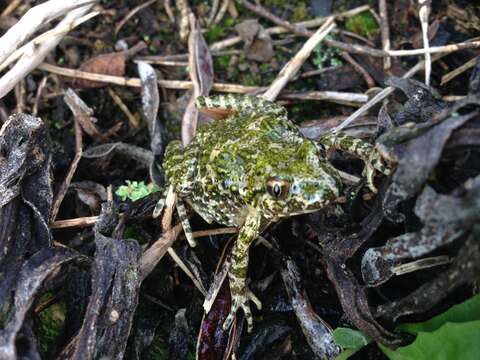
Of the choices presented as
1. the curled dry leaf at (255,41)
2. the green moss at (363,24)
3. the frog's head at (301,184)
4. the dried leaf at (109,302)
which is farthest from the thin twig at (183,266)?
the green moss at (363,24)

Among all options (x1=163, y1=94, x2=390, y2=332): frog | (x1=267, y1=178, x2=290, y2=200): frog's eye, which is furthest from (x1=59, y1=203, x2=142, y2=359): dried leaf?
(x1=267, y1=178, x2=290, y2=200): frog's eye

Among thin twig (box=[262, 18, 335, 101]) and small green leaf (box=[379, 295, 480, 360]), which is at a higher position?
thin twig (box=[262, 18, 335, 101])

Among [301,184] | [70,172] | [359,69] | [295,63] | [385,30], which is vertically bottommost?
[70,172]

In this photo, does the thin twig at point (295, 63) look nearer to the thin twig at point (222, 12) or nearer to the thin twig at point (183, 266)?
the thin twig at point (222, 12)

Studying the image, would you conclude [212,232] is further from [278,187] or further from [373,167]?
[373,167]

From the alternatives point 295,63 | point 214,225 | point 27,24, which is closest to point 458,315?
point 214,225

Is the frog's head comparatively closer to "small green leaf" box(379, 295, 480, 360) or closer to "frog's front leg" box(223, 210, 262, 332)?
"frog's front leg" box(223, 210, 262, 332)
